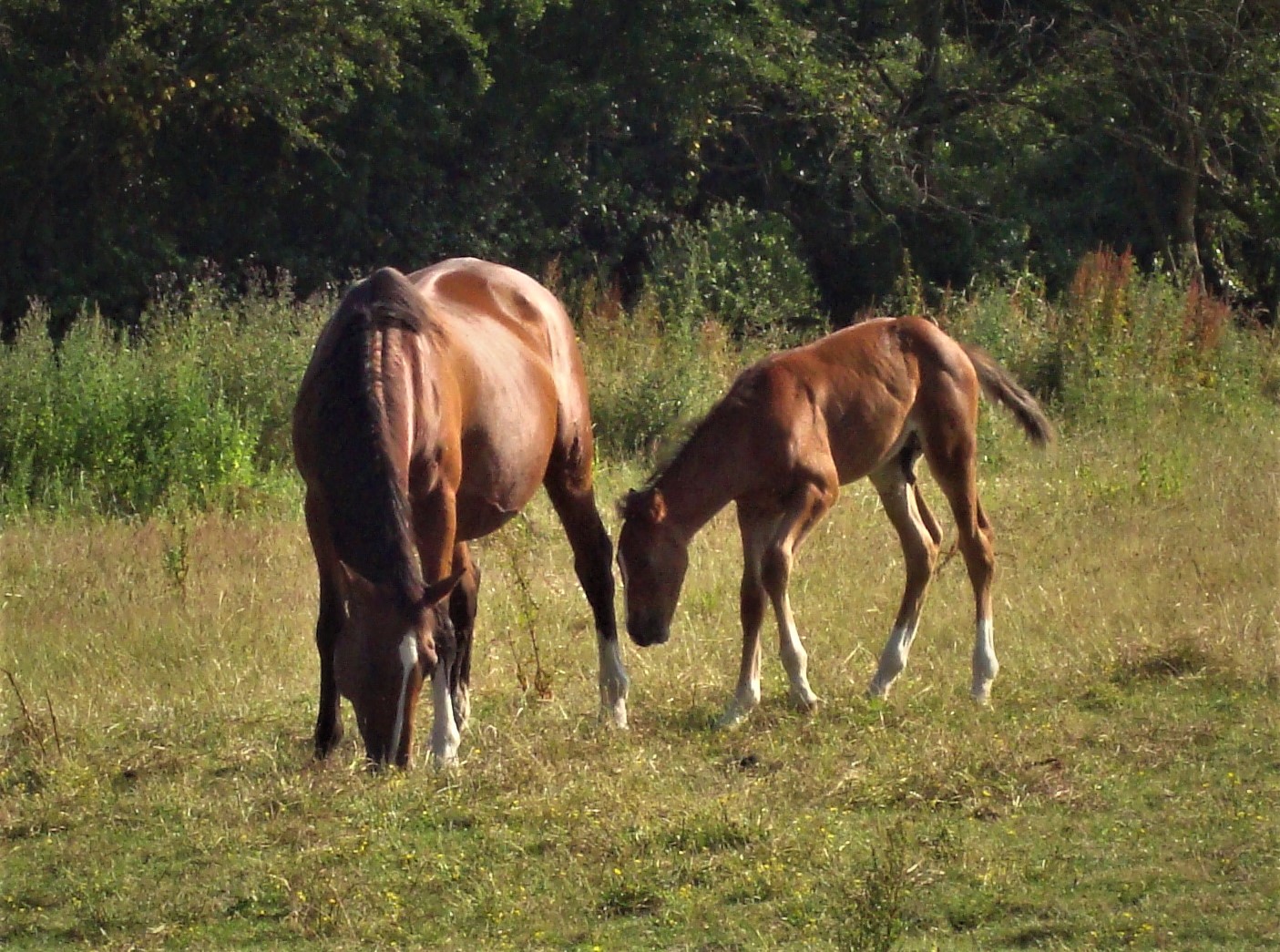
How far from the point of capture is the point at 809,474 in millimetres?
6551

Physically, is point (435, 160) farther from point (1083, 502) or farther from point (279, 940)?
point (279, 940)

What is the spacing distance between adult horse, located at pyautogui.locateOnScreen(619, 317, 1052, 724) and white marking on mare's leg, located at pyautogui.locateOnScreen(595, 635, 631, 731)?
0.27 metres

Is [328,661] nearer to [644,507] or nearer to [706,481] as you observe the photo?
[644,507]

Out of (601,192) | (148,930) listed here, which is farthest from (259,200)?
(148,930)

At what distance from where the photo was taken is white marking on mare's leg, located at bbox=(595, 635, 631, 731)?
6562mm

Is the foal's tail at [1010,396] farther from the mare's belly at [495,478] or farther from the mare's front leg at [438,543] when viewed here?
the mare's front leg at [438,543]

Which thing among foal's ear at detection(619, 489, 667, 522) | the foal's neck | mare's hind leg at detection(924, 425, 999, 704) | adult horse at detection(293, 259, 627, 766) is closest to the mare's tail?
adult horse at detection(293, 259, 627, 766)

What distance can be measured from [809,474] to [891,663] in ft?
2.88

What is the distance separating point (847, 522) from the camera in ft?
32.7

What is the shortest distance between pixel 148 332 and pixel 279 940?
9.89m

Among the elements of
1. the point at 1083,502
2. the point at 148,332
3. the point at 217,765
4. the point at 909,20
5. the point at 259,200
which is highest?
the point at 909,20

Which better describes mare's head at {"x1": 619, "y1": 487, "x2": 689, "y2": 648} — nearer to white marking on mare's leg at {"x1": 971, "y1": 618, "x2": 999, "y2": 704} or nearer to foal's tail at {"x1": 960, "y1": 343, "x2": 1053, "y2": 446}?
white marking on mare's leg at {"x1": 971, "y1": 618, "x2": 999, "y2": 704}

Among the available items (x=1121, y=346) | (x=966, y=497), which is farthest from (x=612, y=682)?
(x=1121, y=346)

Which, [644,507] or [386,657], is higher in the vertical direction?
[644,507]
